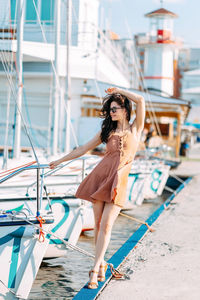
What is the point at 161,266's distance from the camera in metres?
6.46

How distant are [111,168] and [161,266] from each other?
68.7 inches

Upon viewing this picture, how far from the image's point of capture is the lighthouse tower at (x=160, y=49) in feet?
139

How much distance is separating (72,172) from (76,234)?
2482 mm

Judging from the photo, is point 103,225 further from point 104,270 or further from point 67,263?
point 67,263

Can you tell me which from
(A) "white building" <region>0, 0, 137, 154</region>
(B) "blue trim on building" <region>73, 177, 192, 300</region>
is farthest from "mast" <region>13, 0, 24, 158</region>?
(A) "white building" <region>0, 0, 137, 154</region>

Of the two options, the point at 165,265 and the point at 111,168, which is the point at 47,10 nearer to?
the point at 165,265

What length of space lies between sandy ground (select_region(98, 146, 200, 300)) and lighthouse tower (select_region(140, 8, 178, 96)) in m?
33.1

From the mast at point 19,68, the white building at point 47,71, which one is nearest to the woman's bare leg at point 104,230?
the mast at point 19,68

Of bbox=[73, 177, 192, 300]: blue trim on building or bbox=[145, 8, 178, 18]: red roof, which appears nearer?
bbox=[73, 177, 192, 300]: blue trim on building

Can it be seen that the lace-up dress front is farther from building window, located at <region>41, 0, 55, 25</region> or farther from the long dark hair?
building window, located at <region>41, 0, 55, 25</region>

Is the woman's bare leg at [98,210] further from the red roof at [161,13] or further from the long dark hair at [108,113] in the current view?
the red roof at [161,13]

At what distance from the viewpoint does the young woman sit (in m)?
5.33

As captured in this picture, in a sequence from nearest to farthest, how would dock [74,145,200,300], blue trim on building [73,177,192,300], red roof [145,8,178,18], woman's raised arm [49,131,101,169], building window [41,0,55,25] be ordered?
blue trim on building [73,177,192,300] < dock [74,145,200,300] < woman's raised arm [49,131,101,169] < building window [41,0,55,25] < red roof [145,8,178,18]

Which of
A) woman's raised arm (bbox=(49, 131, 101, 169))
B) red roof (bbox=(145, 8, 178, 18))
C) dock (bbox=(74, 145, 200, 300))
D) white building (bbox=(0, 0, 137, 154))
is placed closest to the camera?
dock (bbox=(74, 145, 200, 300))
